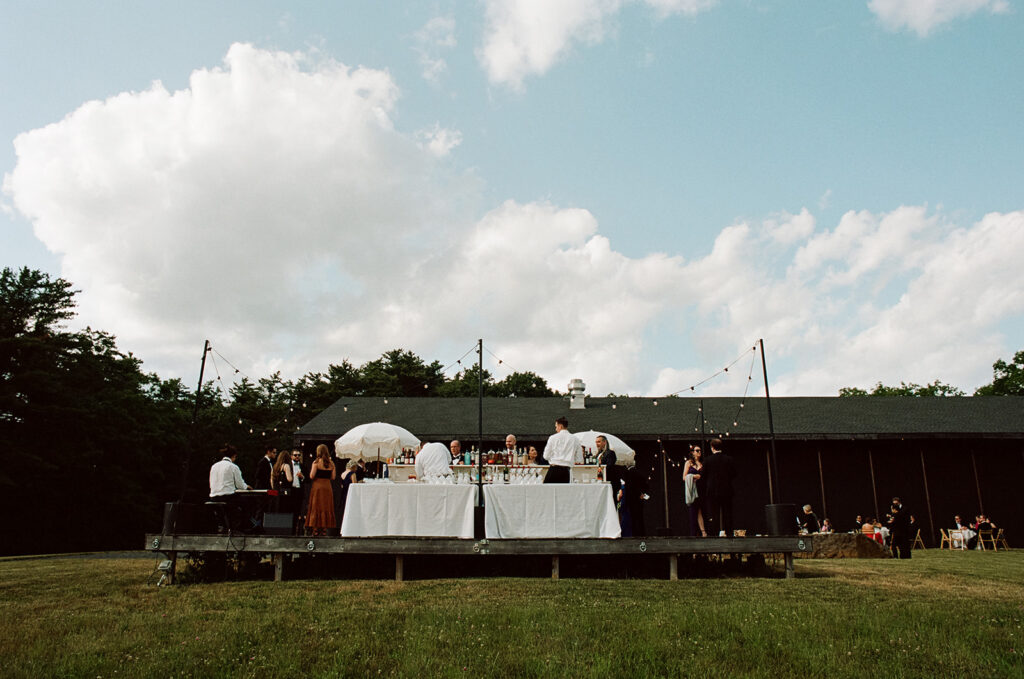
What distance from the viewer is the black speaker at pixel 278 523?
980 cm

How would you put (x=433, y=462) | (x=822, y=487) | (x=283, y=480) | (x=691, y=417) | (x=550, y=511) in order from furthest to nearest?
(x=691, y=417)
(x=822, y=487)
(x=283, y=480)
(x=433, y=462)
(x=550, y=511)

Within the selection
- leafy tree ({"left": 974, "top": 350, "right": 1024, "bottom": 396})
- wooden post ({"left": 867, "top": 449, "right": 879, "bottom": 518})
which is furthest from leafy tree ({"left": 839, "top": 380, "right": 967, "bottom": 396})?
wooden post ({"left": 867, "top": 449, "right": 879, "bottom": 518})

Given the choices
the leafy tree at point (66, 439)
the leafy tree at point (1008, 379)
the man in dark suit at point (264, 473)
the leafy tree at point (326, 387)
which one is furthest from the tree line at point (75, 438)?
the leafy tree at point (1008, 379)

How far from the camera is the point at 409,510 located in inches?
360

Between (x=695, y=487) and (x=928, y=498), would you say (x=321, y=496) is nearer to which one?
(x=695, y=487)

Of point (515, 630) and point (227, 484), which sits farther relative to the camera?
point (227, 484)

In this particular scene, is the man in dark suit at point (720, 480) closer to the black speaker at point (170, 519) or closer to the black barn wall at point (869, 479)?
the black speaker at point (170, 519)

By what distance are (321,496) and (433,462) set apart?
6.26 ft

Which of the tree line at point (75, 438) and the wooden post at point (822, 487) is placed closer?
the wooden post at point (822, 487)

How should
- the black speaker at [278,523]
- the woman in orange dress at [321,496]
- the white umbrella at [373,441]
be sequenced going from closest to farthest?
the black speaker at [278,523], the woman in orange dress at [321,496], the white umbrella at [373,441]

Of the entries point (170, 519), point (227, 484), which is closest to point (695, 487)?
point (227, 484)

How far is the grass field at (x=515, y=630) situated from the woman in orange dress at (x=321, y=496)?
1745 millimetres

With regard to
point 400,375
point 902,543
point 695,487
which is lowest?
point 902,543

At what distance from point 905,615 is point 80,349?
3488cm
